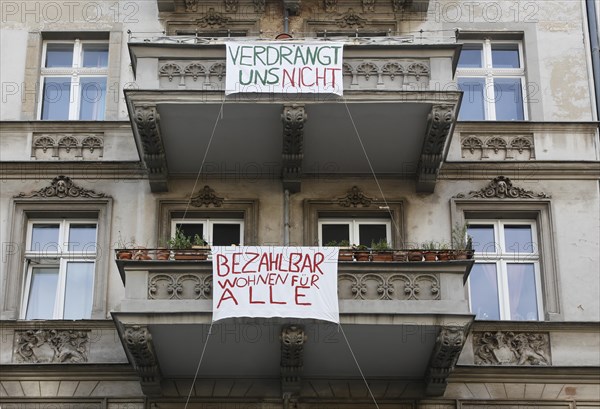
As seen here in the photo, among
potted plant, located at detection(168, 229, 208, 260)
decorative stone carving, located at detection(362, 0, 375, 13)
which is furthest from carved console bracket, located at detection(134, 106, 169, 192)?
decorative stone carving, located at detection(362, 0, 375, 13)

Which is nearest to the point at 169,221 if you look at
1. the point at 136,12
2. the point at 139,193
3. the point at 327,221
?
the point at 139,193

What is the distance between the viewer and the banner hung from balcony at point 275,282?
18281 mm

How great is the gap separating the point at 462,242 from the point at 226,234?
362 centimetres

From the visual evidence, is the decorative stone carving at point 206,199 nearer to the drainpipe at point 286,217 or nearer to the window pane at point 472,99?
the drainpipe at point 286,217

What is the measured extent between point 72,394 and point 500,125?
772 cm

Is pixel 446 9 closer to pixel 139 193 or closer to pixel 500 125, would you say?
pixel 500 125

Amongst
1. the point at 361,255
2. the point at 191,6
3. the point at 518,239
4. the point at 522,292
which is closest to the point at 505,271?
the point at 522,292

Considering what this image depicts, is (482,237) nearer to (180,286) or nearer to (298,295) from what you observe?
(298,295)

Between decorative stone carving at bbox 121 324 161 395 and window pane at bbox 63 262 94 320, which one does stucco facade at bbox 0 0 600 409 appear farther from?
window pane at bbox 63 262 94 320

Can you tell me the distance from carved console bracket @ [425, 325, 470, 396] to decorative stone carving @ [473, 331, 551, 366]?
769 mm

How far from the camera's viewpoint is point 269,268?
1869 centimetres

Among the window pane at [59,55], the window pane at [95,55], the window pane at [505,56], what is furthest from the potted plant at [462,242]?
the window pane at [59,55]

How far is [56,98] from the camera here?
2192 cm

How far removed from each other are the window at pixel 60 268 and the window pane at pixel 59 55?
2.82 m
